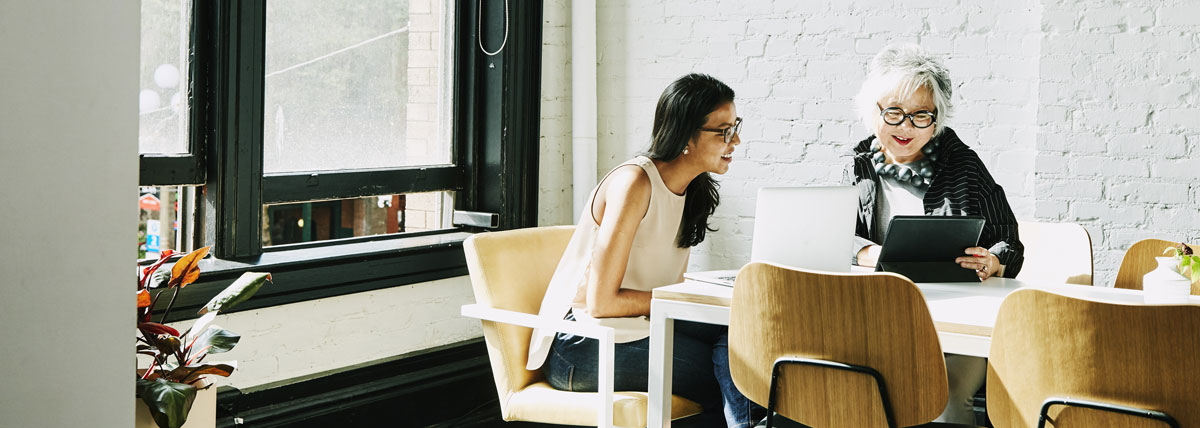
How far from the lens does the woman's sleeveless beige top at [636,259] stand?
267 cm

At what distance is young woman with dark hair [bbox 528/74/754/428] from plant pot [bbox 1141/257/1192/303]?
969mm

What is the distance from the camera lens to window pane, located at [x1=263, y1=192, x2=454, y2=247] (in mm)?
3293

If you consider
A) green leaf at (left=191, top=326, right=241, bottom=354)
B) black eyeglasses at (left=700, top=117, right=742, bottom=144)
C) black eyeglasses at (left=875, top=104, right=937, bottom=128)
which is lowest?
green leaf at (left=191, top=326, right=241, bottom=354)

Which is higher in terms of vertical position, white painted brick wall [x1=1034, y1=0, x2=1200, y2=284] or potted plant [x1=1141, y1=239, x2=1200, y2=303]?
white painted brick wall [x1=1034, y1=0, x2=1200, y2=284]

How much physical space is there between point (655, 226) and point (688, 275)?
19cm

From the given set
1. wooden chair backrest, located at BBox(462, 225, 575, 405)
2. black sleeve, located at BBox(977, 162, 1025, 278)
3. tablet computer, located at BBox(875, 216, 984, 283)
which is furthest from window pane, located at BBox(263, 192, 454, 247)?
black sleeve, located at BBox(977, 162, 1025, 278)

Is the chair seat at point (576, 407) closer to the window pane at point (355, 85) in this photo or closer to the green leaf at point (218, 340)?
the green leaf at point (218, 340)

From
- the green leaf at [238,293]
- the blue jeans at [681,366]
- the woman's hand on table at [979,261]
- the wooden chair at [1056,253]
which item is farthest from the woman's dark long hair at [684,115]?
the green leaf at [238,293]

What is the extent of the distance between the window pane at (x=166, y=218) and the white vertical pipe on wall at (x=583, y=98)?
1521 millimetres

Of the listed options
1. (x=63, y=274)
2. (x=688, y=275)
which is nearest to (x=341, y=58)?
(x=688, y=275)

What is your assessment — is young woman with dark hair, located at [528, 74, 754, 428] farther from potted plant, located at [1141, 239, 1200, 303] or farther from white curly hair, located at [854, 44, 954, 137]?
potted plant, located at [1141, 239, 1200, 303]

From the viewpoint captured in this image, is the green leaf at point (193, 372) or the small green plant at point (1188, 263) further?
the small green plant at point (1188, 263)

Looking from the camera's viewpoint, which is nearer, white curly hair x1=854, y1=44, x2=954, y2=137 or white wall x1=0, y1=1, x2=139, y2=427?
white wall x1=0, y1=1, x2=139, y2=427

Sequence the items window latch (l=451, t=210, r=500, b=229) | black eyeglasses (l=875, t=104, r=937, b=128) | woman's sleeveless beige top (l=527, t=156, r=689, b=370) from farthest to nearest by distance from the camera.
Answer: window latch (l=451, t=210, r=500, b=229) < black eyeglasses (l=875, t=104, r=937, b=128) < woman's sleeveless beige top (l=527, t=156, r=689, b=370)
